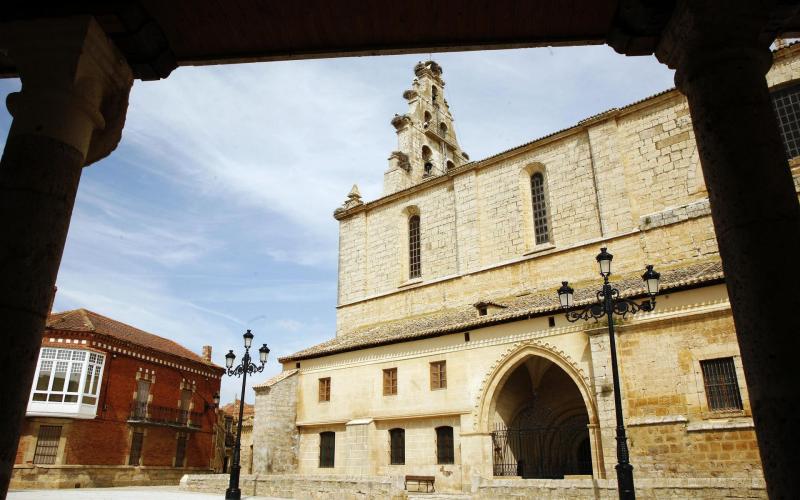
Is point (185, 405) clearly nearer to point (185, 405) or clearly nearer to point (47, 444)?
point (185, 405)

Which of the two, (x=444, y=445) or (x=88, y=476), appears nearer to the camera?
(x=444, y=445)

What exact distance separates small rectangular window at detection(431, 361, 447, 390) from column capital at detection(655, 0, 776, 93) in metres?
15.7

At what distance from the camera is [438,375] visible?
18297mm

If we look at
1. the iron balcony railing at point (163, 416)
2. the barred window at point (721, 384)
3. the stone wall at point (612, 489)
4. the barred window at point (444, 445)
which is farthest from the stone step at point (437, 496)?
the iron balcony railing at point (163, 416)

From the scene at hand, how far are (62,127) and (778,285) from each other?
390 cm

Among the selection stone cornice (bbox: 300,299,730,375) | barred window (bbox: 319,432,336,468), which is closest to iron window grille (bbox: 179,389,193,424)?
stone cornice (bbox: 300,299,730,375)

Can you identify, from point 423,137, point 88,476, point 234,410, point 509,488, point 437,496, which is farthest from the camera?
point 234,410

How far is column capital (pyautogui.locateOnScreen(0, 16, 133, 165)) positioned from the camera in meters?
3.28

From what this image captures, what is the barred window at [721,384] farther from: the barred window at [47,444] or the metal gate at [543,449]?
the barred window at [47,444]

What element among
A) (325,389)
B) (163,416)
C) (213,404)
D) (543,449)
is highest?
(213,404)

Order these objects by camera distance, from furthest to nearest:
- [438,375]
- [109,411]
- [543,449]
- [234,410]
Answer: [234,410] → [109,411] → [438,375] → [543,449]

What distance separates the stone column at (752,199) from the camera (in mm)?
2529

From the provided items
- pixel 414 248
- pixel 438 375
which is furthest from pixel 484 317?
pixel 414 248

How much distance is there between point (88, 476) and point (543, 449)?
19696 mm
